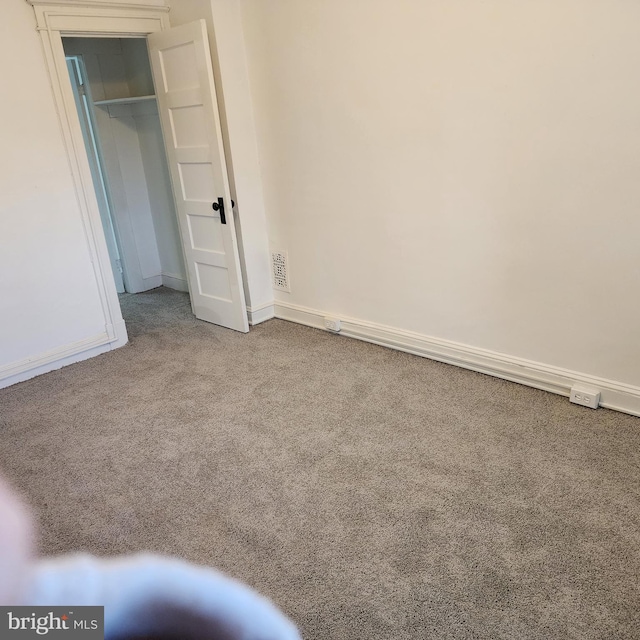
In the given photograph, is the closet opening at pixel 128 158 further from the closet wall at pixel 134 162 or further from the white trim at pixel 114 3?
the white trim at pixel 114 3

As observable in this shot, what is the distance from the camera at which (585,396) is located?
8.97 feet

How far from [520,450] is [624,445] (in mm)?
473

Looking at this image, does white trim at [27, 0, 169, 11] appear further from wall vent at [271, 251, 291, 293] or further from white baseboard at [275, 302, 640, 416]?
white baseboard at [275, 302, 640, 416]

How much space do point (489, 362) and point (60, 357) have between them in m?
2.80

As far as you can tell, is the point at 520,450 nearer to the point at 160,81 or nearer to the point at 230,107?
the point at 230,107

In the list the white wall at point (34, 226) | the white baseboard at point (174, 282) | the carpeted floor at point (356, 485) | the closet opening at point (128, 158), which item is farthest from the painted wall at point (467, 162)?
the white baseboard at point (174, 282)

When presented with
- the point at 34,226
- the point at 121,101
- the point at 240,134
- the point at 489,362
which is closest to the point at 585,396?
the point at 489,362

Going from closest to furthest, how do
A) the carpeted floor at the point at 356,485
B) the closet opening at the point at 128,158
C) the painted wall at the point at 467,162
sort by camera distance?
1. the carpeted floor at the point at 356,485
2. the painted wall at the point at 467,162
3. the closet opening at the point at 128,158

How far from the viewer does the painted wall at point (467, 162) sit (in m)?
2.42

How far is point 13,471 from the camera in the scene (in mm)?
2551

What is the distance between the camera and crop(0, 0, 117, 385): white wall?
10.3 feet

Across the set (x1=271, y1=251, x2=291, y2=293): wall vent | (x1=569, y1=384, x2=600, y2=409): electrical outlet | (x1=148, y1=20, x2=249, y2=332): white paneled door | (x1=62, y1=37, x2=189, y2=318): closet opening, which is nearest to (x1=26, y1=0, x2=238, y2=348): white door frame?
(x1=148, y1=20, x2=249, y2=332): white paneled door

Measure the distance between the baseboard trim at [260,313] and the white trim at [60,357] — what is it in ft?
3.08
